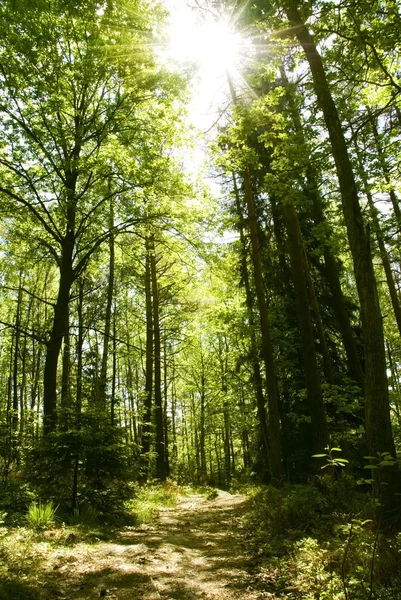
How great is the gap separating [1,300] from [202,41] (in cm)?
2133

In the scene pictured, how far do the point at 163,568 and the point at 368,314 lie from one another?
15.5 feet

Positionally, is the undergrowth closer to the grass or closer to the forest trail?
the forest trail

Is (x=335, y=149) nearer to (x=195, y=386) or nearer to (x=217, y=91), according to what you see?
(x=217, y=91)

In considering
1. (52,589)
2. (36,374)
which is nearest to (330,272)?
(52,589)

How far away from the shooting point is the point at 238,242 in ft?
44.3

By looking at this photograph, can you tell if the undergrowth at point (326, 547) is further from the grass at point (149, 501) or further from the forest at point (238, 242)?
the grass at point (149, 501)

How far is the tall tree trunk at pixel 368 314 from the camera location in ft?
18.4

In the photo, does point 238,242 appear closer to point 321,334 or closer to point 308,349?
point 321,334

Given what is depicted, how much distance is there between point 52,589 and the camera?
13.8ft

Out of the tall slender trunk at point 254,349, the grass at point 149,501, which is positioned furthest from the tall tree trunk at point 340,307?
the grass at point 149,501

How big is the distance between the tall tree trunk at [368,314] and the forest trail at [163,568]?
245 centimetres

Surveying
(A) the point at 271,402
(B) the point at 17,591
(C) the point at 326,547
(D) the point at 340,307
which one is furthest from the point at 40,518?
(D) the point at 340,307

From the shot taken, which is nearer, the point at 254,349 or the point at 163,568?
the point at 163,568

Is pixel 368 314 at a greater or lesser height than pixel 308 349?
lesser
